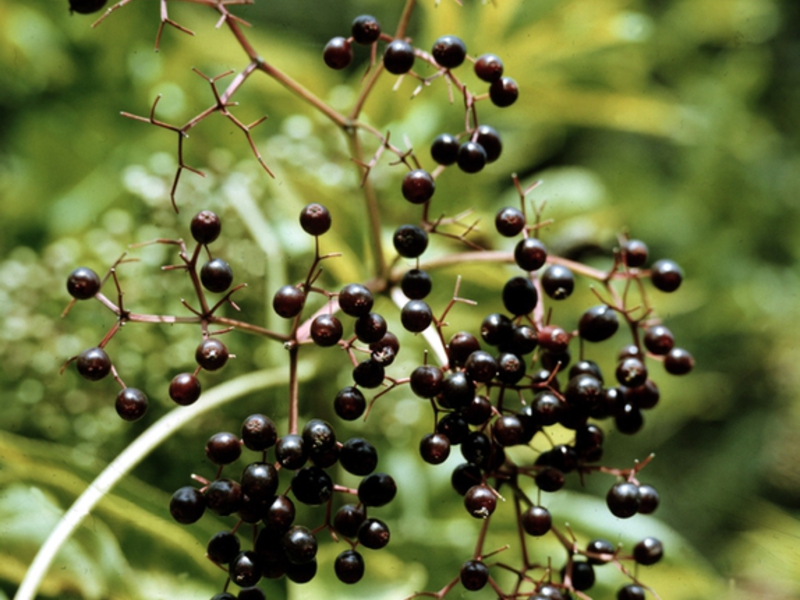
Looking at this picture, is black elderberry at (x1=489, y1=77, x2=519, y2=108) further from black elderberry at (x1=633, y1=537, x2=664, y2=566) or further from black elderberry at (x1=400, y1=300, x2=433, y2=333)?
black elderberry at (x1=633, y1=537, x2=664, y2=566)

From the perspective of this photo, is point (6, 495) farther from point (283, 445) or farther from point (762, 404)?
point (762, 404)

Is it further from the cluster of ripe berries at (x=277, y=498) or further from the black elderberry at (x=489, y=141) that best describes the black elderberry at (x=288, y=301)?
the black elderberry at (x=489, y=141)

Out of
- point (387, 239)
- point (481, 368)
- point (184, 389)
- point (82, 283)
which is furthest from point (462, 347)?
point (387, 239)

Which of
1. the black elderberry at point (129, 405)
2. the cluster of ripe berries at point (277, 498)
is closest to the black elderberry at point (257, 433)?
the cluster of ripe berries at point (277, 498)

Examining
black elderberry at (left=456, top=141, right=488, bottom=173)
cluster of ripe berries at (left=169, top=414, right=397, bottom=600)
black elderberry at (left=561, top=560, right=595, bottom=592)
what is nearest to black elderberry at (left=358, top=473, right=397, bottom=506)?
cluster of ripe berries at (left=169, top=414, right=397, bottom=600)

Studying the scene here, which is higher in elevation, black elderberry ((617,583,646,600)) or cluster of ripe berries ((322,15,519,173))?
cluster of ripe berries ((322,15,519,173))

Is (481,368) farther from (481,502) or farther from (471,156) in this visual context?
(471,156)
